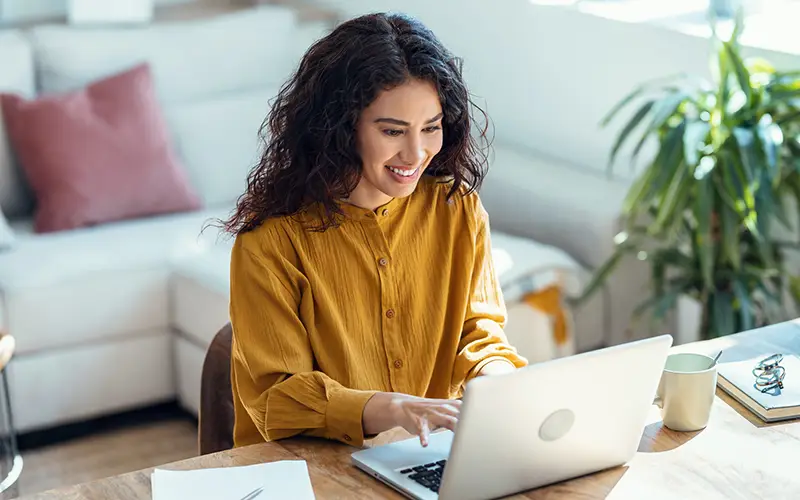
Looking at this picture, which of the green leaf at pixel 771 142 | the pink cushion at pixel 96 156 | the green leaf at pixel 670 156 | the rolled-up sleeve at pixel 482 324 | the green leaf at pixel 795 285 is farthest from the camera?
the pink cushion at pixel 96 156

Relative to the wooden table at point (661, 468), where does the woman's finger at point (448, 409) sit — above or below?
above

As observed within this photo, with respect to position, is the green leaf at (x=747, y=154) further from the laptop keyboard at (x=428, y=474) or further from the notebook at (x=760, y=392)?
the laptop keyboard at (x=428, y=474)

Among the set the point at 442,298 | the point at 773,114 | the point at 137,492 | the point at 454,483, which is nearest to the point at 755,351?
the point at 442,298

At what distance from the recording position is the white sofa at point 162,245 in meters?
3.32

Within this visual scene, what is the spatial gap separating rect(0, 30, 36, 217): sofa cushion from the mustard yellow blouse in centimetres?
213

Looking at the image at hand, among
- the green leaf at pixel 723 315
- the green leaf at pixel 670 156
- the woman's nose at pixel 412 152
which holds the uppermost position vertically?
Answer: the woman's nose at pixel 412 152

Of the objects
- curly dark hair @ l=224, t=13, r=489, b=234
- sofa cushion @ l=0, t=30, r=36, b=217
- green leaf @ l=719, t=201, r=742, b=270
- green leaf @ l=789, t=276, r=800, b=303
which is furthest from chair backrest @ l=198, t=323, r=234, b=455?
sofa cushion @ l=0, t=30, r=36, b=217

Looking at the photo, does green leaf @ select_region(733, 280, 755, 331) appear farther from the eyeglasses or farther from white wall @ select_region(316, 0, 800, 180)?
the eyeglasses

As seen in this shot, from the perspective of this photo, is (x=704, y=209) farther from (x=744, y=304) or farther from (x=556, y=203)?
(x=556, y=203)

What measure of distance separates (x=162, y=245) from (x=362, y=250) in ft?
5.80

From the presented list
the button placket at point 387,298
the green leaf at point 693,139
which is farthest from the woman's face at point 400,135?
the green leaf at point 693,139

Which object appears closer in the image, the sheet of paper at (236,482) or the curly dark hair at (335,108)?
the sheet of paper at (236,482)

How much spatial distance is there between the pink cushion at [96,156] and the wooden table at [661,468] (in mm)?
2146

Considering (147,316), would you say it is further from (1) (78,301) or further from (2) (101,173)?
(2) (101,173)
